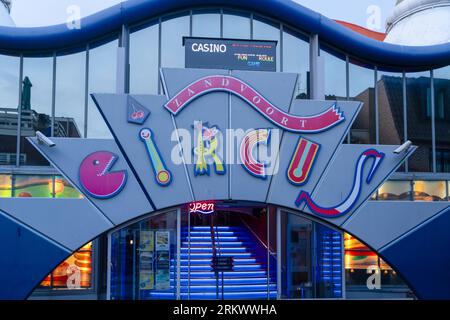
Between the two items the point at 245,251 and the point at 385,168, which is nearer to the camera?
the point at 385,168

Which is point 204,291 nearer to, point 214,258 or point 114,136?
point 214,258

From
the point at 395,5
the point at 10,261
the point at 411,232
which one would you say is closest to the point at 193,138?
the point at 10,261

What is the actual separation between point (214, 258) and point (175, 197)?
2714 mm

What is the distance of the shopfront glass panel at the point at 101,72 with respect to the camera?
44.7 feet

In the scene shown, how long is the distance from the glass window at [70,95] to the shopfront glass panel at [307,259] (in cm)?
607

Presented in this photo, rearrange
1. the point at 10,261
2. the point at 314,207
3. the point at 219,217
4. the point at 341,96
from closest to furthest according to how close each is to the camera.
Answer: the point at 10,261, the point at 314,207, the point at 341,96, the point at 219,217

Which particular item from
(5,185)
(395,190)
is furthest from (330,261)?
(5,185)

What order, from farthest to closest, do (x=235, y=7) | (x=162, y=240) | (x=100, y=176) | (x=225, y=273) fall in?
(x=225, y=273)
(x=235, y=7)
(x=162, y=240)
(x=100, y=176)

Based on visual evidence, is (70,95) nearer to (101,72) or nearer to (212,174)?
(101,72)

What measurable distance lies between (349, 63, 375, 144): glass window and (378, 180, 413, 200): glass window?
1.32 m

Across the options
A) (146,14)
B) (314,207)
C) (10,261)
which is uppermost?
(146,14)

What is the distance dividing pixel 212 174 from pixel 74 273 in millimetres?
4381

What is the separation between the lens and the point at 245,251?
16172 mm

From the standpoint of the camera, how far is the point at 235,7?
14477 millimetres
